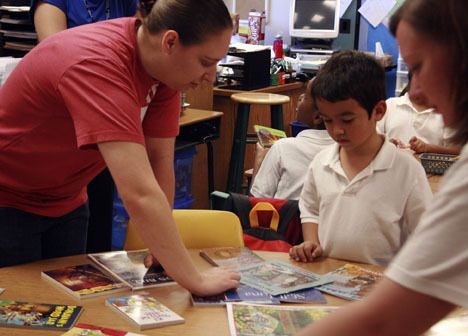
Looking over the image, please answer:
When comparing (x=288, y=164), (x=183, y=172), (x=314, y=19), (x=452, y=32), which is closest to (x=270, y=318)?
(x=452, y=32)

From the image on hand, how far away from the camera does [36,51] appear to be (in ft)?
5.32

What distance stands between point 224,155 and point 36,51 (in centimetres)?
359

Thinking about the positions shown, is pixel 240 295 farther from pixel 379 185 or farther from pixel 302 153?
pixel 302 153

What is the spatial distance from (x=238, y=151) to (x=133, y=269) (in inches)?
121

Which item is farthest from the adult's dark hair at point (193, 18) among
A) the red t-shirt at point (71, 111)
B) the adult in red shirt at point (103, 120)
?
the red t-shirt at point (71, 111)

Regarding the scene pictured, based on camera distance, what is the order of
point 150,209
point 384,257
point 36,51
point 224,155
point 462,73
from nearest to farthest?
1. point 462,73
2. point 150,209
3. point 36,51
4. point 384,257
5. point 224,155

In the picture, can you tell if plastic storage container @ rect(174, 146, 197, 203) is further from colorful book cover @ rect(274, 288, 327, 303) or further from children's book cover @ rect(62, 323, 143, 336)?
children's book cover @ rect(62, 323, 143, 336)

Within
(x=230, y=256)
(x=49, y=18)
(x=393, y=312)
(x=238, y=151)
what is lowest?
(x=238, y=151)

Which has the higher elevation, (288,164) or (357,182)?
(357,182)

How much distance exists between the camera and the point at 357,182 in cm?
205

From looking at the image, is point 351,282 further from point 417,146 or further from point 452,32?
point 417,146

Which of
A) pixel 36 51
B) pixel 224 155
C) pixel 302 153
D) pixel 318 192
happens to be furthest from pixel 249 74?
pixel 36 51

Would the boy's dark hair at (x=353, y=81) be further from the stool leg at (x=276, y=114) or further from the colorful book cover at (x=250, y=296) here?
the stool leg at (x=276, y=114)

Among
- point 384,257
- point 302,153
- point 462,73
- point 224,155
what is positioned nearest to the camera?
point 462,73
